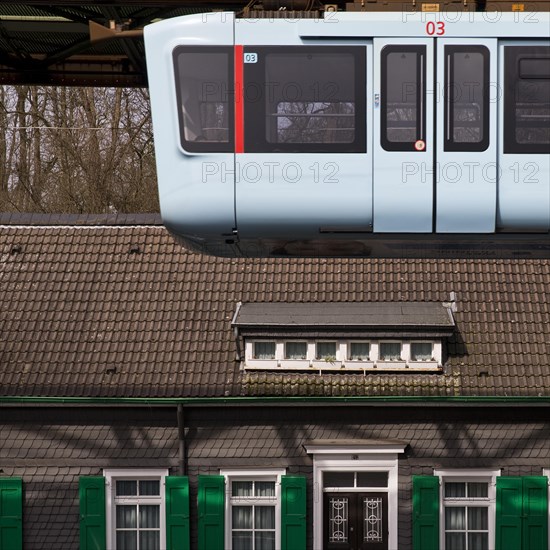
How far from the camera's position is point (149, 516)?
23.1 meters

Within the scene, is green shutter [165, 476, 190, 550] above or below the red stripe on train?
below

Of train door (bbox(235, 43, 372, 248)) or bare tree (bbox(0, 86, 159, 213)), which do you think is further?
bare tree (bbox(0, 86, 159, 213))

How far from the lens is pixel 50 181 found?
37531 millimetres

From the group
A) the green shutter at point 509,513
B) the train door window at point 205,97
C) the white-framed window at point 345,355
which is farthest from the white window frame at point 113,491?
the train door window at point 205,97

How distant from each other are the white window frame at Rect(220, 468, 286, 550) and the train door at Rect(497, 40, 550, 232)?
11316 mm

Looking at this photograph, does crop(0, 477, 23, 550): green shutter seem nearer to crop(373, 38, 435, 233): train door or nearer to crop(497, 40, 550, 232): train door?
crop(373, 38, 435, 233): train door

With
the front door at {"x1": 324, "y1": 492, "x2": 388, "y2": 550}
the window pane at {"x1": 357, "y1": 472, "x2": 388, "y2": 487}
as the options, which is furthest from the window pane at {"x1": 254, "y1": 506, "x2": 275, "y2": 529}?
the window pane at {"x1": 357, "y1": 472, "x2": 388, "y2": 487}

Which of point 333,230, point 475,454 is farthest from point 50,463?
point 333,230

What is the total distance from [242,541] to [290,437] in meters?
1.81

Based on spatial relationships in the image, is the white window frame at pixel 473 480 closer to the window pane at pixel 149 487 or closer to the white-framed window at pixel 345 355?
the white-framed window at pixel 345 355

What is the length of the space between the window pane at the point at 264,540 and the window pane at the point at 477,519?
3.13 metres

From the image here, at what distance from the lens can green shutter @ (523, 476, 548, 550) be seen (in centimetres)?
2286

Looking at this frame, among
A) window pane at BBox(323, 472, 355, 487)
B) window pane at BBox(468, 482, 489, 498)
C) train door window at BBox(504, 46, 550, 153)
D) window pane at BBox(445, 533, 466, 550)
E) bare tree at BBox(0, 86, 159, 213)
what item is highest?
train door window at BBox(504, 46, 550, 153)

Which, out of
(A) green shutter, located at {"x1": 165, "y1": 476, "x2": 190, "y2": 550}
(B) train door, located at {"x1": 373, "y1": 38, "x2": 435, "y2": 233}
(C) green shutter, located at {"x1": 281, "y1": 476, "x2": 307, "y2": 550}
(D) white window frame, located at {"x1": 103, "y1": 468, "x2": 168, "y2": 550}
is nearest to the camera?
(B) train door, located at {"x1": 373, "y1": 38, "x2": 435, "y2": 233}
